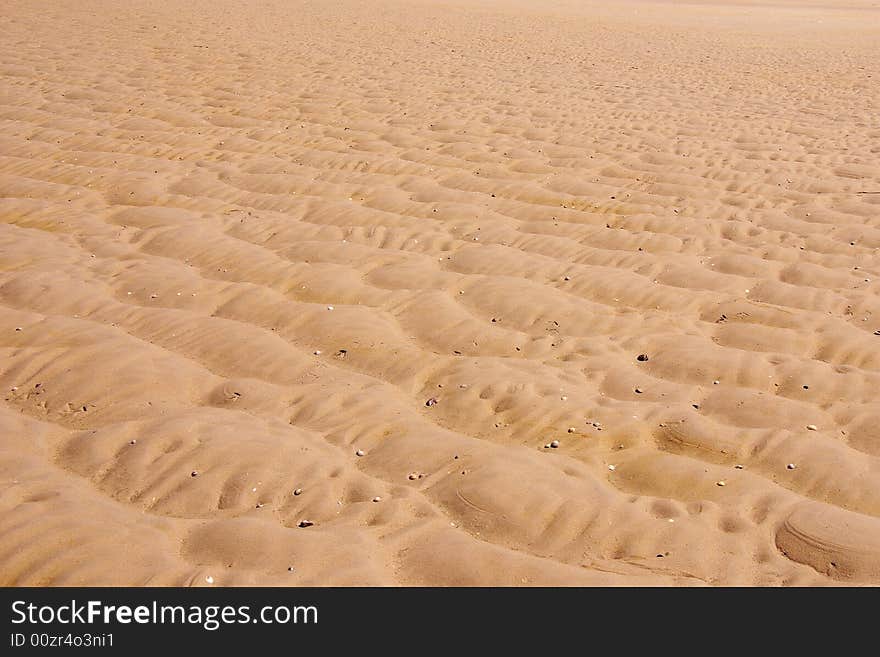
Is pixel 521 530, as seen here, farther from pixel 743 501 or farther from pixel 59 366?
pixel 59 366

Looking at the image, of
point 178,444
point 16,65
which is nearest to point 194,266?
point 178,444

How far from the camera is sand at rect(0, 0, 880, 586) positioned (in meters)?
2.49

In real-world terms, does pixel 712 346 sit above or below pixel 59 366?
above

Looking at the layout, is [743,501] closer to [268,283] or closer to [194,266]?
[268,283]

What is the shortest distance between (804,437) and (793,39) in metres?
13.8

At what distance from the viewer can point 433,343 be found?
12.2 ft

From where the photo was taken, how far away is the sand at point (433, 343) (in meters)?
2.49

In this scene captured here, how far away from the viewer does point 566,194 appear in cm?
568

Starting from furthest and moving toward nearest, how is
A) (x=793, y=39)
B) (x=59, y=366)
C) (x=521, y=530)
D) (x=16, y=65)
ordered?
(x=793, y=39) < (x=16, y=65) < (x=59, y=366) < (x=521, y=530)

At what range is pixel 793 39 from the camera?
14.8 metres
